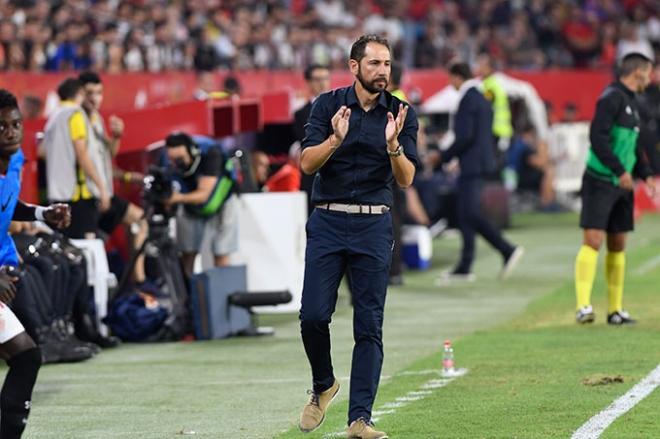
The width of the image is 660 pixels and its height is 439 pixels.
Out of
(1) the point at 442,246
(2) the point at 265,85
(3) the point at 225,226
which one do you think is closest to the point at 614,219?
(3) the point at 225,226

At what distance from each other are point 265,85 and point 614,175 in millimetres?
13564

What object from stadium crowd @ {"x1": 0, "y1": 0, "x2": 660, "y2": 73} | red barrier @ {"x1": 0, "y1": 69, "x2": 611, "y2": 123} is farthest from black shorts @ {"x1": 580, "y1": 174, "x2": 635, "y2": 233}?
stadium crowd @ {"x1": 0, "y1": 0, "x2": 660, "y2": 73}

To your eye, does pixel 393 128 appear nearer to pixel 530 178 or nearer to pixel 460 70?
pixel 460 70

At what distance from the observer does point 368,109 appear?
340 inches

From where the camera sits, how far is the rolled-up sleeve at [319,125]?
8602 mm

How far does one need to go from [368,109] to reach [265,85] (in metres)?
17.7

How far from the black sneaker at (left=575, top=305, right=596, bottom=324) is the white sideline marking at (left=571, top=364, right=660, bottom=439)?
2.55 metres

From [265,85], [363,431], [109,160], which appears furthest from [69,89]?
[265,85]

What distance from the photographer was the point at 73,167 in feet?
47.4

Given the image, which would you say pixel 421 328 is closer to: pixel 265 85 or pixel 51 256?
pixel 51 256

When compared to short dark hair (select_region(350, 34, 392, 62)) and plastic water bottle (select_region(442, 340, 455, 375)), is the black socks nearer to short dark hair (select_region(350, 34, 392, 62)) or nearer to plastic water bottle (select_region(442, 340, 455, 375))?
short dark hair (select_region(350, 34, 392, 62))

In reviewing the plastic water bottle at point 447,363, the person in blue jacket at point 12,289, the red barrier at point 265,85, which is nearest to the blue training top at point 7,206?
the person in blue jacket at point 12,289

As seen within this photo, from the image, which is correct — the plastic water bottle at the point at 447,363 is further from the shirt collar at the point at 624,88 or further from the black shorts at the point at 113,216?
the black shorts at the point at 113,216

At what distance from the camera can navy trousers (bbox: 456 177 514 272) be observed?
58.9 feet
